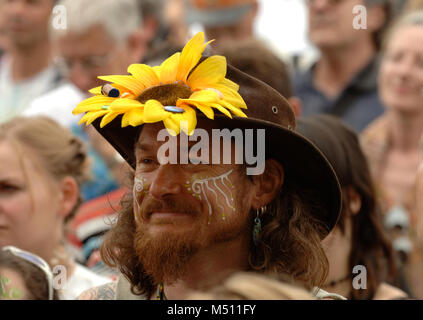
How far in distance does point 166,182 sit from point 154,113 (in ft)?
0.82

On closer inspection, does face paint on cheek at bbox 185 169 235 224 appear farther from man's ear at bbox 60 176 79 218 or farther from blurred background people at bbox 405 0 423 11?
blurred background people at bbox 405 0 423 11

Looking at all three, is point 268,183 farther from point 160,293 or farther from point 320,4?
point 320,4

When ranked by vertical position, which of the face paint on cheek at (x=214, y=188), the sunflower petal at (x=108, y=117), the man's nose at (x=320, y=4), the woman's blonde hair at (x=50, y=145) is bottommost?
the face paint on cheek at (x=214, y=188)

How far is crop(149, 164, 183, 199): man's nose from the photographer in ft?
8.46

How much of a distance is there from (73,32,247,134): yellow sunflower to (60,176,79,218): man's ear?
1464 mm

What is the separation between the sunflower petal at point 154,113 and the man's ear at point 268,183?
42 centimetres

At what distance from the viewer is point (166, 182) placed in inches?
102

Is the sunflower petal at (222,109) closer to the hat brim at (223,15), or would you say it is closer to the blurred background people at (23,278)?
the blurred background people at (23,278)

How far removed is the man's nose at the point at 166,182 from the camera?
258 centimetres

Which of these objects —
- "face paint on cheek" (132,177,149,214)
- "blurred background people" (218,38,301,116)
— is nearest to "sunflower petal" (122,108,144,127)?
"face paint on cheek" (132,177,149,214)

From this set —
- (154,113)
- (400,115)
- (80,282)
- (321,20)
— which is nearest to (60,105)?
(80,282)

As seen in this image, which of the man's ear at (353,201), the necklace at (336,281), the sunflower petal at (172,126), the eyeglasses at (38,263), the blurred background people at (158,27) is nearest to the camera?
the sunflower petal at (172,126)

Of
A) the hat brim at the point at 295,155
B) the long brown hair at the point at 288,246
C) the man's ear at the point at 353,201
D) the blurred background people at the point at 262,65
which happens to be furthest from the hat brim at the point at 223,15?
the long brown hair at the point at 288,246
